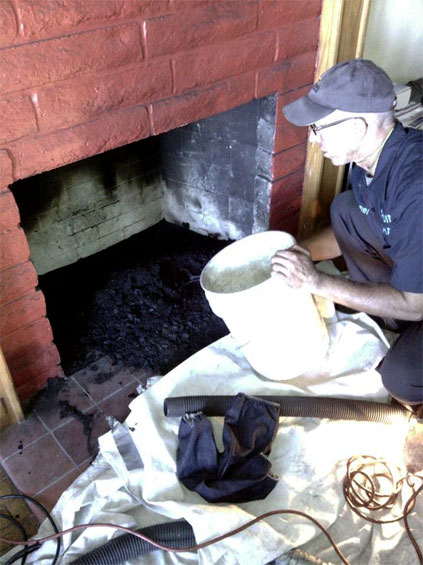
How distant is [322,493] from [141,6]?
1417 mm

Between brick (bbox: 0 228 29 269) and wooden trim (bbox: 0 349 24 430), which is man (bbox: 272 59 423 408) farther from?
wooden trim (bbox: 0 349 24 430)

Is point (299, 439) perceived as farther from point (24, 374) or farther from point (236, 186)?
point (236, 186)

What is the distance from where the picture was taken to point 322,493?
56.0 inches

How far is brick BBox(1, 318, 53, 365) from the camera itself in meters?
1.57

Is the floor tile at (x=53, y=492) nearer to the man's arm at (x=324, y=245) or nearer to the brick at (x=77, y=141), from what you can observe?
the brick at (x=77, y=141)

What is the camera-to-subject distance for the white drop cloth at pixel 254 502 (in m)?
1.30

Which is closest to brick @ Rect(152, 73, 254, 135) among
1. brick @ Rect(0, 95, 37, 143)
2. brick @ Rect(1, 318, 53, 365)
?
brick @ Rect(0, 95, 37, 143)

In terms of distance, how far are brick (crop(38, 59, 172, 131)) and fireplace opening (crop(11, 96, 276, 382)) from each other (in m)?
0.58

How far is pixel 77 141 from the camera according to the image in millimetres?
1367

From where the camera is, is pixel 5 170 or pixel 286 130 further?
pixel 286 130

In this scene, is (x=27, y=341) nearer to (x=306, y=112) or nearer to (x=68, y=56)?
(x=68, y=56)

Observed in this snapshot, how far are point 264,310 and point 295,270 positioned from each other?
15 cm

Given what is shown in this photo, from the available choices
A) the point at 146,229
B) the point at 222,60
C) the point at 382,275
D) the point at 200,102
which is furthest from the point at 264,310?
the point at 146,229

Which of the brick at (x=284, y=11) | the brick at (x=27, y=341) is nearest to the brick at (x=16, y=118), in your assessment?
the brick at (x=27, y=341)
